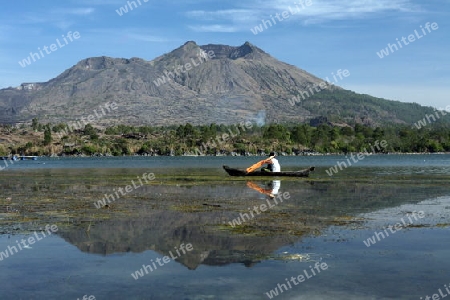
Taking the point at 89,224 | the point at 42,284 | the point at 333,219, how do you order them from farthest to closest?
1. the point at 333,219
2. the point at 89,224
3. the point at 42,284

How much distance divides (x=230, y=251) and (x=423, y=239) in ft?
27.2

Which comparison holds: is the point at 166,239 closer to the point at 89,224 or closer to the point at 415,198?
the point at 89,224

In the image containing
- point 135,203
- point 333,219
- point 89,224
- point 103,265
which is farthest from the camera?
point 135,203

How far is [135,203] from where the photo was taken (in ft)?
116

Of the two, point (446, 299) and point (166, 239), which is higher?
point (166, 239)

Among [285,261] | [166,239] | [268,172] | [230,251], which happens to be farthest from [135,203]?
[268,172]

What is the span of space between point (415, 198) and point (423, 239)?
16575mm

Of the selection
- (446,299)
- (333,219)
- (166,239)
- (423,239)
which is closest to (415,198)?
(333,219)

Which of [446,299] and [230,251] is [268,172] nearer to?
[230,251]

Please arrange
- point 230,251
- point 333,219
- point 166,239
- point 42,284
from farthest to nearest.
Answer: point 333,219 → point 166,239 → point 230,251 → point 42,284

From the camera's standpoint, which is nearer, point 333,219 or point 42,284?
point 42,284

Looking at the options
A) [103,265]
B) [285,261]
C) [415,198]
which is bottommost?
[415,198]

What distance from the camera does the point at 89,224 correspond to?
26453mm

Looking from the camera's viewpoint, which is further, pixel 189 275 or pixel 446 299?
pixel 189 275
